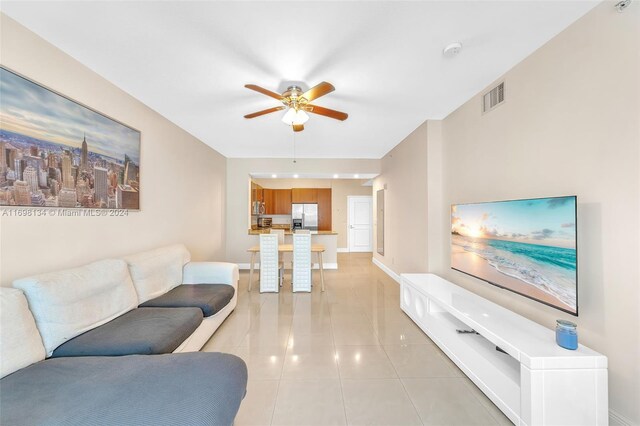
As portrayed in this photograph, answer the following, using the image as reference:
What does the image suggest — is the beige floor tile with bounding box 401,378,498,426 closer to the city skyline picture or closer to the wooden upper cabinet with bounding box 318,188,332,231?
the city skyline picture

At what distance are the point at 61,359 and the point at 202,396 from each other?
3.31 ft

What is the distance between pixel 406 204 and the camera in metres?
4.10

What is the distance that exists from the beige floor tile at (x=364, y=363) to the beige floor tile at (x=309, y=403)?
190 mm

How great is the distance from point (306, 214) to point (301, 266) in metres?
3.40

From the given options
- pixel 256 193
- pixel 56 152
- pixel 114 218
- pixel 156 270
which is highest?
pixel 256 193

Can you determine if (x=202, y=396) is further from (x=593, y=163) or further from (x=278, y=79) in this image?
(x=593, y=163)

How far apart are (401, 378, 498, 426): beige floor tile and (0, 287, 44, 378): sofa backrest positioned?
7.83 feet

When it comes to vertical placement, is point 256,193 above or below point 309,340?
above

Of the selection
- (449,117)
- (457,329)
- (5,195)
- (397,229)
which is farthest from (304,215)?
(5,195)

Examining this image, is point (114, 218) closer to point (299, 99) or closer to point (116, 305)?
point (116, 305)

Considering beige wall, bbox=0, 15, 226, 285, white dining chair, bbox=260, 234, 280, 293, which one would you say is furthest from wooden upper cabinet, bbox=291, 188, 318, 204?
white dining chair, bbox=260, 234, 280, 293

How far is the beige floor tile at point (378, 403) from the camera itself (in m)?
1.52

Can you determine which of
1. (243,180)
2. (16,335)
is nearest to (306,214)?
(243,180)

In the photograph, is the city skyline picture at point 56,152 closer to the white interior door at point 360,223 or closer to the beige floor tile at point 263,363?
the beige floor tile at point 263,363
